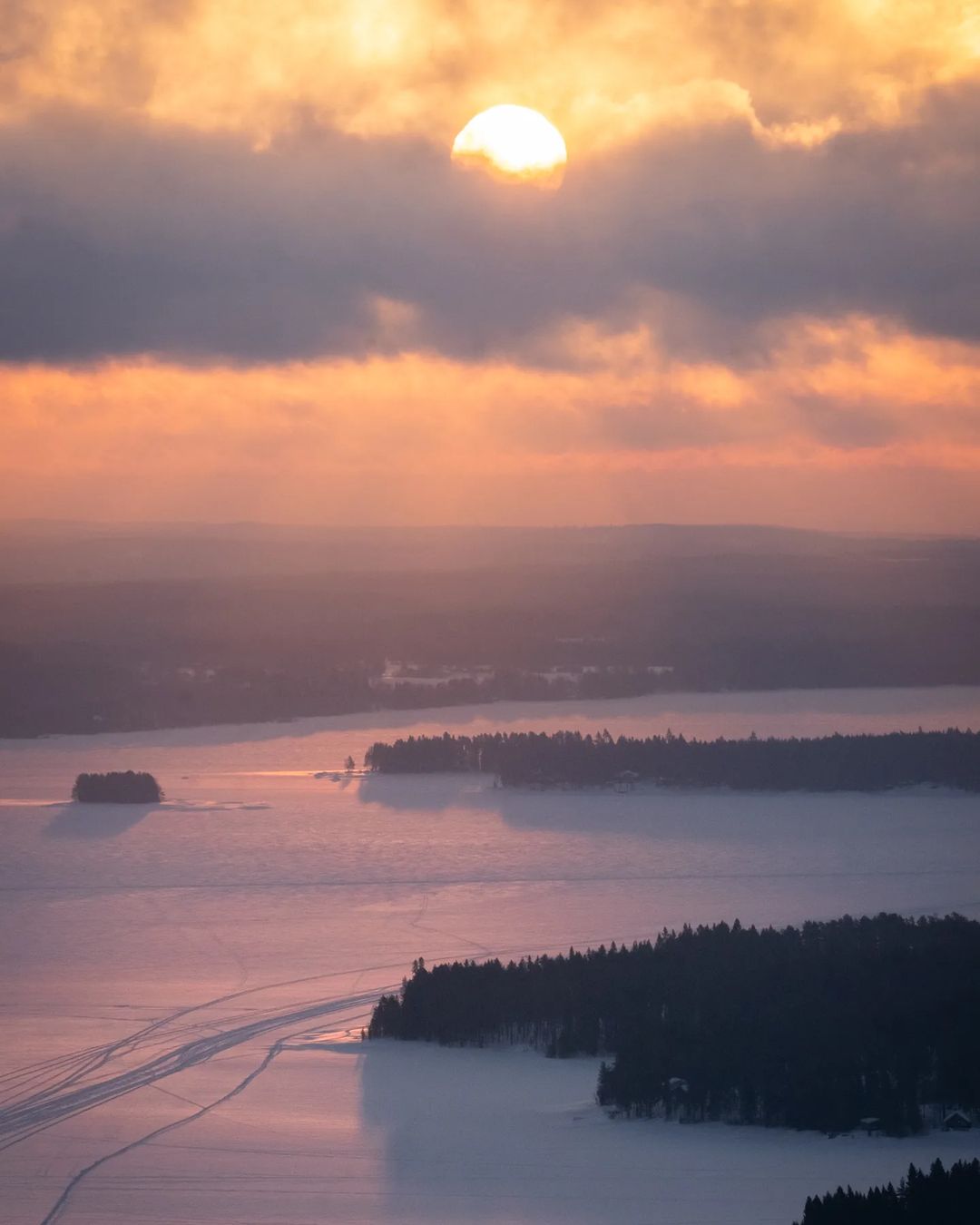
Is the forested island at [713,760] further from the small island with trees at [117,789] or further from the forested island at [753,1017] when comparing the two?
the forested island at [753,1017]

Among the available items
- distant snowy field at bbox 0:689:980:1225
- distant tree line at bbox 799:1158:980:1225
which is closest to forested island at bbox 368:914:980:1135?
distant snowy field at bbox 0:689:980:1225

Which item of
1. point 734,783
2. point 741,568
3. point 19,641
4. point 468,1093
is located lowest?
point 468,1093

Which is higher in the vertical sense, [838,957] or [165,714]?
[165,714]

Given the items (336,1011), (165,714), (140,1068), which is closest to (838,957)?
(336,1011)

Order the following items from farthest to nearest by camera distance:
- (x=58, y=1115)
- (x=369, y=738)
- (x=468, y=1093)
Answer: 1. (x=369, y=738)
2. (x=468, y=1093)
3. (x=58, y=1115)

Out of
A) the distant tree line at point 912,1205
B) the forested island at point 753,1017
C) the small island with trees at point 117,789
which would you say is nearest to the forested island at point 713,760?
the small island with trees at point 117,789

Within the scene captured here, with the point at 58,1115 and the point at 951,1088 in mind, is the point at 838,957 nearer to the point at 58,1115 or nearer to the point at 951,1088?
the point at 951,1088

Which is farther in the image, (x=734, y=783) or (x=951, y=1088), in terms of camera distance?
(x=734, y=783)
